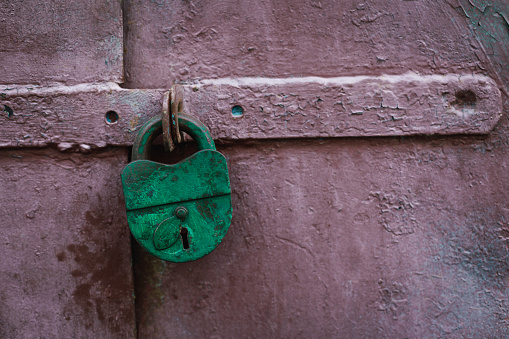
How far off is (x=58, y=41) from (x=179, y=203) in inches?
22.1

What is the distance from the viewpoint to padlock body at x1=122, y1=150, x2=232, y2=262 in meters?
0.65

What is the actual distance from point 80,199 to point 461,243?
106cm

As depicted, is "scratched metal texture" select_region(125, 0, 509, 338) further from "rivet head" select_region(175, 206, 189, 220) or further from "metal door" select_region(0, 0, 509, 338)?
"rivet head" select_region(175, 206, 189, 220)

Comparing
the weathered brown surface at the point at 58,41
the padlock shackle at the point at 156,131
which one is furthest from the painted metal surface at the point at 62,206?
the padlock shackle at the point at 156,131

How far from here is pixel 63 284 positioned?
2.63 feet

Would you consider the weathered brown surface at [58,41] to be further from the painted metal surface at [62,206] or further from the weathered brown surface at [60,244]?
the weathered brown surface at [60,244]

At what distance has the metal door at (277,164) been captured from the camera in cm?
79

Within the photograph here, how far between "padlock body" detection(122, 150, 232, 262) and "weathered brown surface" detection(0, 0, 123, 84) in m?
0.33

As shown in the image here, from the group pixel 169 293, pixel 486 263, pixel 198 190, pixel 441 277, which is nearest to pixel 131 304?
pixel 169 293

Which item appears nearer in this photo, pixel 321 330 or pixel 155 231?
pixel 155 231

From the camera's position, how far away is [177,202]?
0.66 meters

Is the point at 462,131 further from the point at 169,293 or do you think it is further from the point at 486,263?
the point at 169,293

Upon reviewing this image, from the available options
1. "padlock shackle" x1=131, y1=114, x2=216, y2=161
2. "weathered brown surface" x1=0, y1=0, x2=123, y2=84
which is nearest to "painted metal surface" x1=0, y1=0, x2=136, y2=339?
"weathered brown surface" x1=0, y1=0, x2=123, y2=84

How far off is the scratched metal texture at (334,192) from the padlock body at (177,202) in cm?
16
